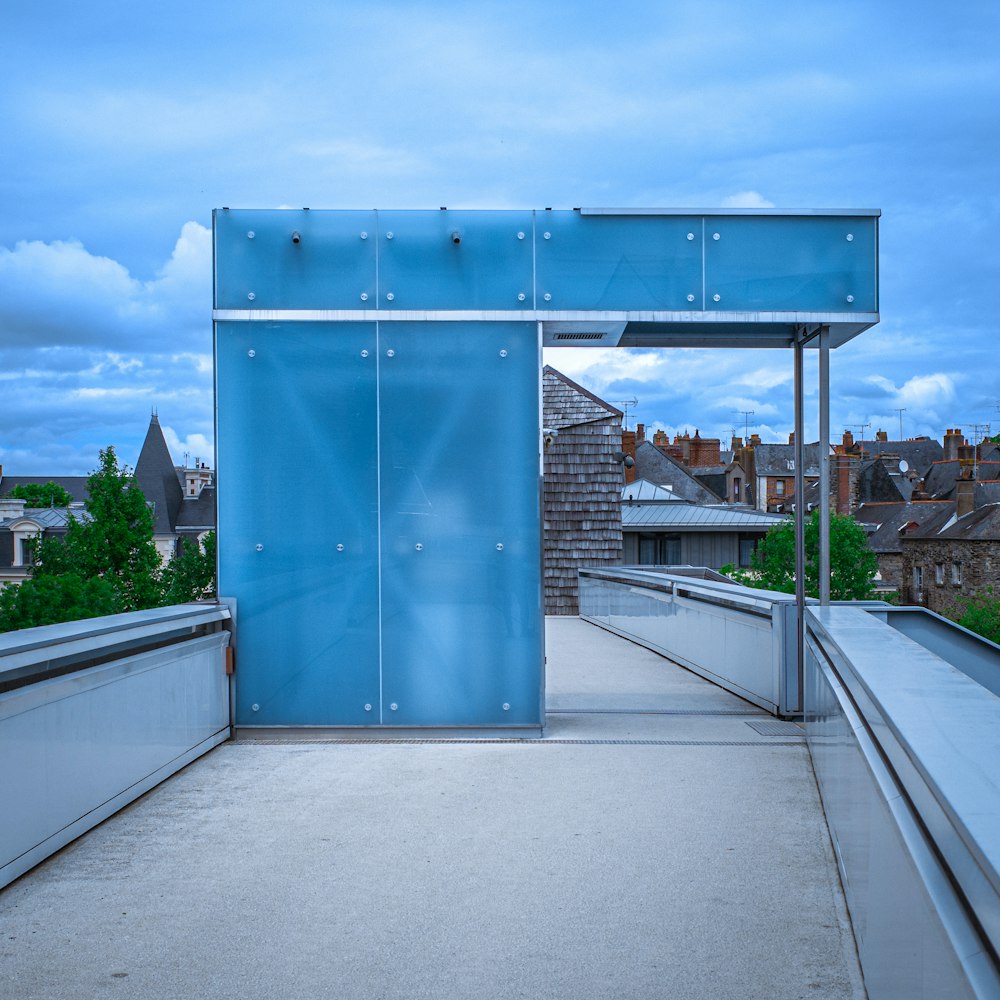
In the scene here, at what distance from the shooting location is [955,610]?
5606 cm

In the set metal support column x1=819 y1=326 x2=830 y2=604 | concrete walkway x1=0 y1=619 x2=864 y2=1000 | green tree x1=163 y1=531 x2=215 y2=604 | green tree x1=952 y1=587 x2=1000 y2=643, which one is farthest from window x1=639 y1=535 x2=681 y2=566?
concrete walkway x1=0 y1=619 x2=864 y2=1000

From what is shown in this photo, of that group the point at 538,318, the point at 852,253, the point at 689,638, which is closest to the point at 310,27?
the point at 538,318

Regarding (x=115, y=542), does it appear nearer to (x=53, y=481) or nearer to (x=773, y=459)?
(x=773, y=459)

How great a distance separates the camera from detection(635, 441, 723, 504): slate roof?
66938mm

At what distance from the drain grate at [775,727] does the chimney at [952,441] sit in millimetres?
83844

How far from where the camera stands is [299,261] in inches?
297

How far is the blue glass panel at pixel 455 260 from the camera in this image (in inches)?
296

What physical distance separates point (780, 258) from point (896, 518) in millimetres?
63289

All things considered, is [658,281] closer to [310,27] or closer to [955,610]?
[310,27]

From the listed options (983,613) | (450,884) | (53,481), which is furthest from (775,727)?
(53,481)

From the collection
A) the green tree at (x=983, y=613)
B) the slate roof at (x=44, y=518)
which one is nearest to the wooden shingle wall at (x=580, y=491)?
the green tree at (x=983, y=613)

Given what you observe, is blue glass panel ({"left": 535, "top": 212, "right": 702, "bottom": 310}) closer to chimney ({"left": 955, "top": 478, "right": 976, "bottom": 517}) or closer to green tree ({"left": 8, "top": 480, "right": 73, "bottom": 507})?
chimney ({"left": 955, "top": 478, "right": 976, "bottom": 517})

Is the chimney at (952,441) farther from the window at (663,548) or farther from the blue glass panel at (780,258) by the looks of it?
the blue glass panel at (780,258)

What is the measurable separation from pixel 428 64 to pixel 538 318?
175 inches
